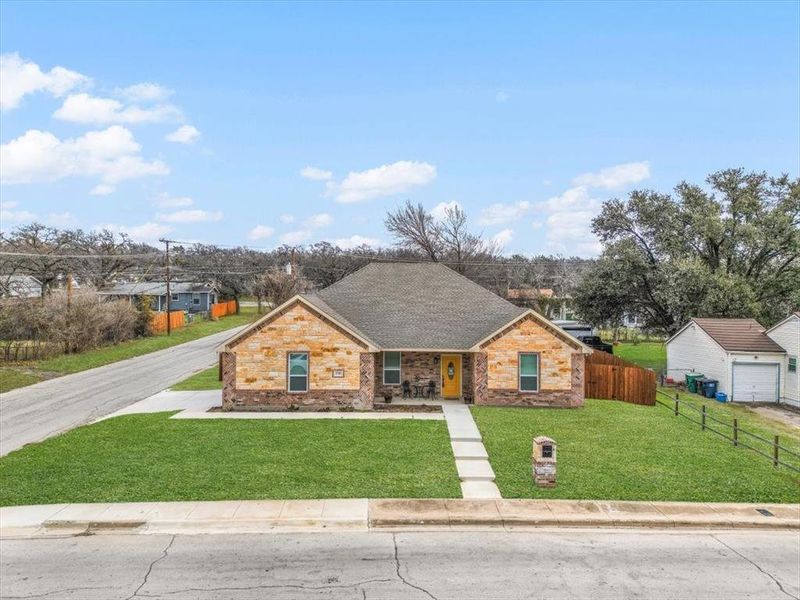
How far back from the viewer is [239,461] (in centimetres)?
1462

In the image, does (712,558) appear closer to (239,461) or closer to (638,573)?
(638,573)

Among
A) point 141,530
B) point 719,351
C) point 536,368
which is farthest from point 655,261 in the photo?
point 141,530

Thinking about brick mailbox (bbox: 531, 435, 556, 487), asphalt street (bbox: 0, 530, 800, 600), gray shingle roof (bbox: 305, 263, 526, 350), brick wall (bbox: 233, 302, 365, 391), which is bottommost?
asphalt street (bbox: 0, 530, 800, 600)

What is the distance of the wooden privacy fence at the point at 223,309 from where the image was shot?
6162cm

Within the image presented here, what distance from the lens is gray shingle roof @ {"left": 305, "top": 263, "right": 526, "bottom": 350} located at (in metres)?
22.5

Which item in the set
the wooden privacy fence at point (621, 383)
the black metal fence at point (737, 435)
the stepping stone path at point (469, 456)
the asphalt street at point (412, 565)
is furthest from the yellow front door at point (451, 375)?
the asphalt street at point (412, 565)

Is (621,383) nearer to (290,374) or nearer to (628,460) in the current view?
(628,460)

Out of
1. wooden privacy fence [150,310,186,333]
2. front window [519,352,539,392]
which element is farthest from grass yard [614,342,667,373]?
wooden privacy fence [150,310,186,333]

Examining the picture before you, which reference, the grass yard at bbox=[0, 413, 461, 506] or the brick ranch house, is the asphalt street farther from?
A: the brick ranch house

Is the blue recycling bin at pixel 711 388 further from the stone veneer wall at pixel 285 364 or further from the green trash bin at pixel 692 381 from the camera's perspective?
the stone veneer wall at pixel 285 364

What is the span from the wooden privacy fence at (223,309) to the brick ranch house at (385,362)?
4260 cm

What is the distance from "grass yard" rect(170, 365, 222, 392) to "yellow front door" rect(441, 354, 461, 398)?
10.7 m

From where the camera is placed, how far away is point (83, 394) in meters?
24.9

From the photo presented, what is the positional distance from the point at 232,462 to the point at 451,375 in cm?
1115
